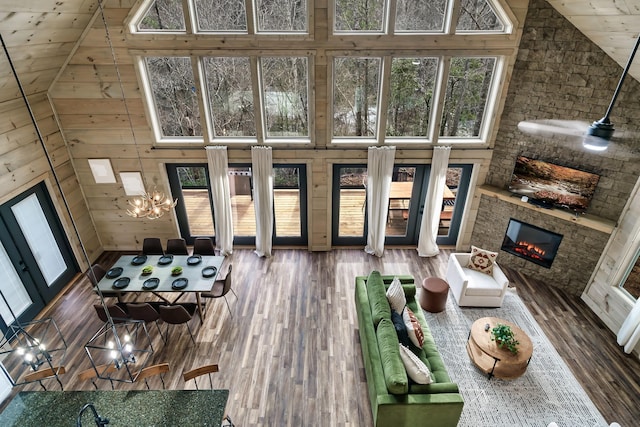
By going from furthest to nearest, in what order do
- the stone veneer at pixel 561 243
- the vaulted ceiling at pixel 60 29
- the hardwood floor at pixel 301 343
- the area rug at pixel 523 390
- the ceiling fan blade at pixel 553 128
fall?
the stone veneer at pixel 561 243
the ceiling fan blade at pixel 553 128
the hardwood floor at pixel 301 343
the area rug at pixel 523 390
the vaulted ceiling at pixel 60 29

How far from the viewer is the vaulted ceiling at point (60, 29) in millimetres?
4316

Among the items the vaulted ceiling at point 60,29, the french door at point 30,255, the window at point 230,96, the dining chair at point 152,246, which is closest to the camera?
the vaulted ceiling at point 60,29

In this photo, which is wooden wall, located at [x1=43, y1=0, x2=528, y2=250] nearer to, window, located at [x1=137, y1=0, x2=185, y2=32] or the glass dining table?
window, located at [x1=137, y1=0, x2=185, y2=32]

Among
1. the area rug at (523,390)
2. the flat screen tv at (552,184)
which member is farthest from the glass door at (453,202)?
the area rug at (523,390)

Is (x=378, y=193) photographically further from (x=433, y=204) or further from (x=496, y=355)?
(x=496, y=355)

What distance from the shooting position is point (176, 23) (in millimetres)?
6031

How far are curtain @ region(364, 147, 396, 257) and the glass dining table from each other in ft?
10.3

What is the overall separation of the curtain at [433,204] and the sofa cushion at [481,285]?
4.04 ft

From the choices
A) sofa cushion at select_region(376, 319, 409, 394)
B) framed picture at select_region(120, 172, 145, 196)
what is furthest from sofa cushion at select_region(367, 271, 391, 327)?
framed picture at select_region(120, 172, 145, 196)

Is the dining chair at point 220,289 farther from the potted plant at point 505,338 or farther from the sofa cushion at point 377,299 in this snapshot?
the potted plant at point 505,338

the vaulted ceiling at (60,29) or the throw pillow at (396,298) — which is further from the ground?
the vaulted ceiling at (60,29)

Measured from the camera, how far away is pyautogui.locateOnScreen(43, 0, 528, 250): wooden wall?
19.8 feet

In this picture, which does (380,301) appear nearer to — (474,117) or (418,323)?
(418,323)

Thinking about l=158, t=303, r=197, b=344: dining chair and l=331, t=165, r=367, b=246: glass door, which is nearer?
l=158, t=303, r=197, b=344: dining chair
